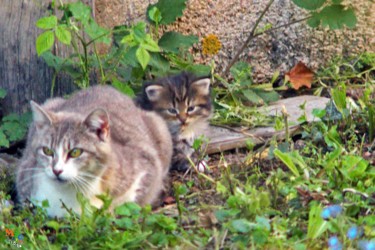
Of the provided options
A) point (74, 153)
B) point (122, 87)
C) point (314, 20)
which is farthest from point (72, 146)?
point (314, 20)

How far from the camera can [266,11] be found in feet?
27.7

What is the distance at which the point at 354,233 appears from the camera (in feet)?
15.6

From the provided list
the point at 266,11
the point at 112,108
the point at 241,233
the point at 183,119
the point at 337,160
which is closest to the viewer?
the point at 241,233

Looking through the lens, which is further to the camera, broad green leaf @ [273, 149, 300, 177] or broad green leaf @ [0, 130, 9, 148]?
broad green leaf @ [0, 130, 9, 148]

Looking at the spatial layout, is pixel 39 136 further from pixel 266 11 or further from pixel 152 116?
pixel 266 11

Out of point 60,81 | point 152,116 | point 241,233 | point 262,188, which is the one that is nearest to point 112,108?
point 152,116

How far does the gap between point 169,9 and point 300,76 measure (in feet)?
→ 5.58

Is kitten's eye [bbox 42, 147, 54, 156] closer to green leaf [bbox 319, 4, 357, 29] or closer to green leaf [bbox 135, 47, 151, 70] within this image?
green leaf [bbox 135, 47, 151, 70]

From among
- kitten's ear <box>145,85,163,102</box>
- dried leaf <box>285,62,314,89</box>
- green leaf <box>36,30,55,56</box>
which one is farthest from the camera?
dried leaf <box>285,62,314,89</box>

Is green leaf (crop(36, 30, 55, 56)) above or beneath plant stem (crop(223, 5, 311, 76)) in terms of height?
above

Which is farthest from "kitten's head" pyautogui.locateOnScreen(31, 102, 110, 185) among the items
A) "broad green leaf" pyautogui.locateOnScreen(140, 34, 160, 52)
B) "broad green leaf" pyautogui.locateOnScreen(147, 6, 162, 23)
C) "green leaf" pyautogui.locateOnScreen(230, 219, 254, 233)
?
"broad green leaf" pyautogui.locateOnScreen(147, 6, 162, 23)

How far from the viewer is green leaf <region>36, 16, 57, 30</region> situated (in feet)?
22.5

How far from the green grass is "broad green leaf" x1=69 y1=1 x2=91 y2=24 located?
145cm

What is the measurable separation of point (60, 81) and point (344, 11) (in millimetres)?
2519
